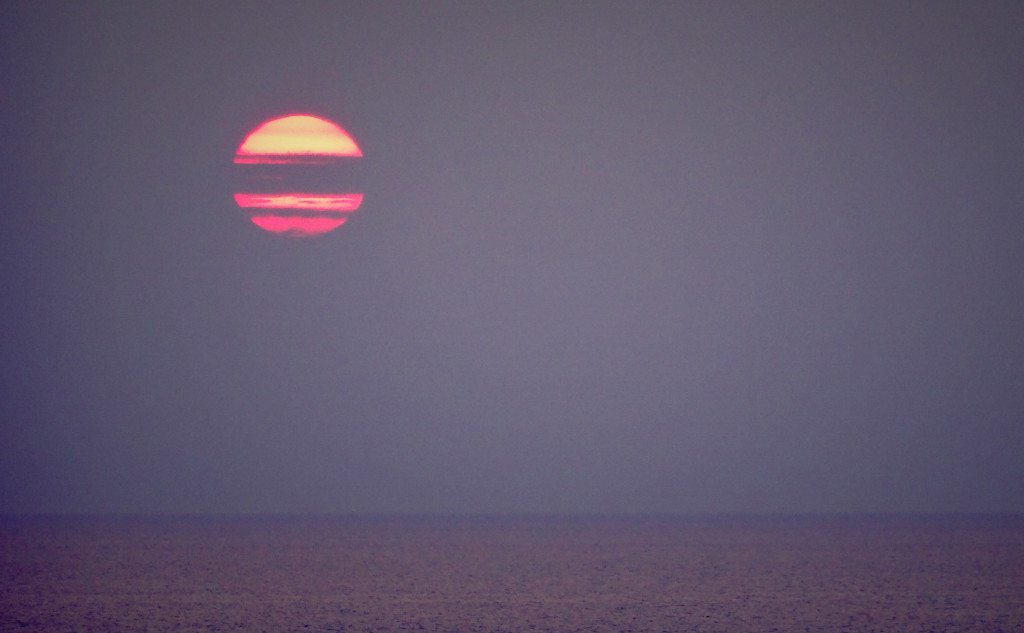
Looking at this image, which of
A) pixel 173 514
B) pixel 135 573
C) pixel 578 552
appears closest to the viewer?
pixel 135 573

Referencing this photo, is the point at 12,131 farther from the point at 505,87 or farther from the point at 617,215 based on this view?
the point at 617,215

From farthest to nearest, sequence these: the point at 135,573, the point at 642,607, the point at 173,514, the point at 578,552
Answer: the point at 173,514 → the point at 578,552 → the point at 135,573 → the point at 642,607

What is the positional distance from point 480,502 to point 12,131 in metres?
3.17

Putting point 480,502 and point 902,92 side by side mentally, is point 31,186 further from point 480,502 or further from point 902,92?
point 902,92

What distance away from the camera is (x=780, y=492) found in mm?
4566

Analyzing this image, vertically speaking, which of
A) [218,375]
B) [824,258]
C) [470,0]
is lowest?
[218,375]

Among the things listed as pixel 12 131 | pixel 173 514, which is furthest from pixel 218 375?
pixel 12 131

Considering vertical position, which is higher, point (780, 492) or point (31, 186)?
point (31, 186)

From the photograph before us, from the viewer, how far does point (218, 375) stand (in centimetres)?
450

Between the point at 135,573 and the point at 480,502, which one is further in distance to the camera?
the point at 480,502

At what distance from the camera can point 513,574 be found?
318 centimetres

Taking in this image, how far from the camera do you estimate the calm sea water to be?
257cm

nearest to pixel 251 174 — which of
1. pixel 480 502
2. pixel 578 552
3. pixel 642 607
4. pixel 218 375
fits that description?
pixel 218 375

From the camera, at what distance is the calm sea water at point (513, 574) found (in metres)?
2.57
